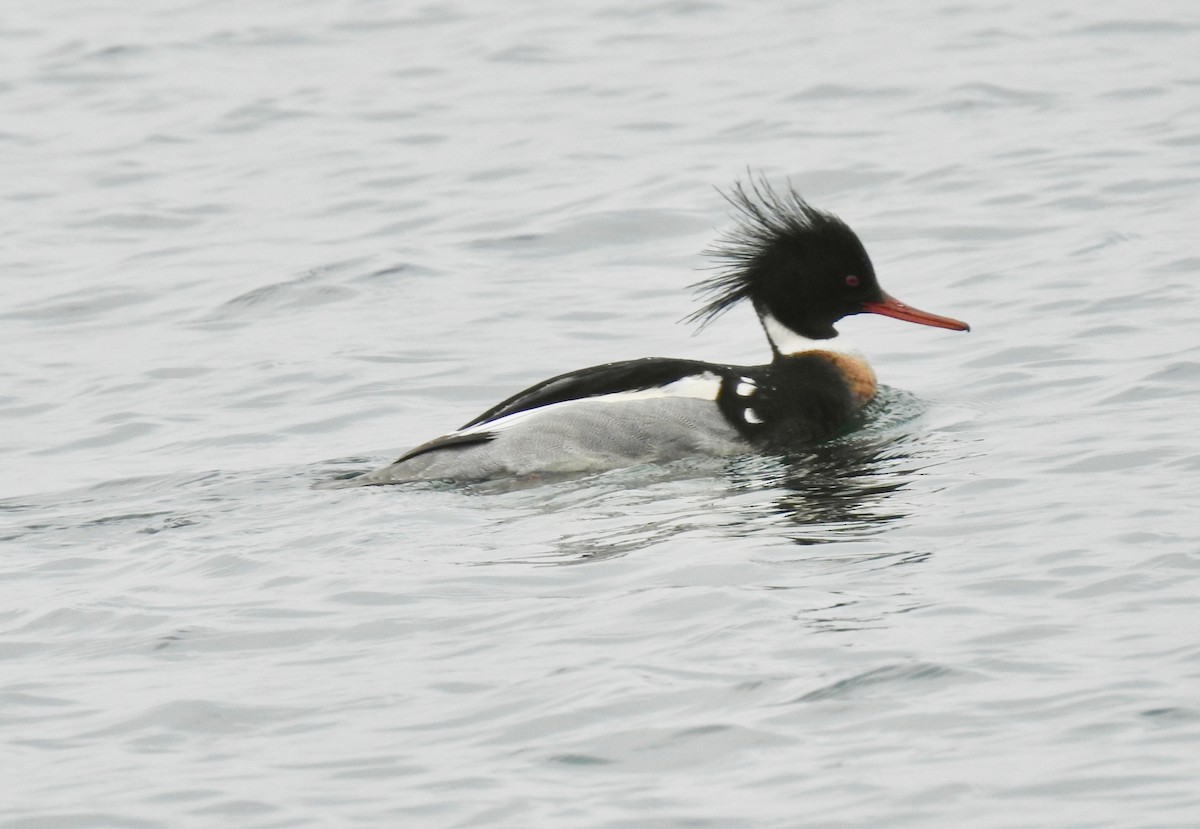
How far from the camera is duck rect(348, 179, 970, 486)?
9867 millimetres

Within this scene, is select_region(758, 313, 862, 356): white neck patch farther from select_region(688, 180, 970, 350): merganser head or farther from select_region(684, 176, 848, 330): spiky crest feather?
select_region(684, 176, 848, 330): spiky crest feather

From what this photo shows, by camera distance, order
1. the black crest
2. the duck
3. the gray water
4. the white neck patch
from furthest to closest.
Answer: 1. the white neck patch
2. the black crest
3. the duck
4. the gray water

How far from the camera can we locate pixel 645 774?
5949 millimetres

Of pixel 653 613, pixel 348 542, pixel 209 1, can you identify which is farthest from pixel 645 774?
pixel 209 1

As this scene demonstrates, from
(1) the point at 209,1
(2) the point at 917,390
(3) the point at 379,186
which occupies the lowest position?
(2) the point at 917,390

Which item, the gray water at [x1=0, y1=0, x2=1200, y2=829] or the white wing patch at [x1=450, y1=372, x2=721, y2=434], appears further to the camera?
the white wing patch at [x1=450, y1=372, x2=721, y2=434]

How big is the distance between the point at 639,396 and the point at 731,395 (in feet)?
1.65

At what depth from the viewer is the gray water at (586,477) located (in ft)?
20.0

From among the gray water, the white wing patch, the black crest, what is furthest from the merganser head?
the white wing patch

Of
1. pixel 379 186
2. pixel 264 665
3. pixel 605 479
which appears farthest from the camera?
pixel 379 186

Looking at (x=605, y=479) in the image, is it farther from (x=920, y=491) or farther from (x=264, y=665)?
(x=264, y=665)

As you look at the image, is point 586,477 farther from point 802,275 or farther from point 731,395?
point 802,275

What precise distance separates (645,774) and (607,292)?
802 centimetres

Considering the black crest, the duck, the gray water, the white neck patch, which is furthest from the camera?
the white neck patch
